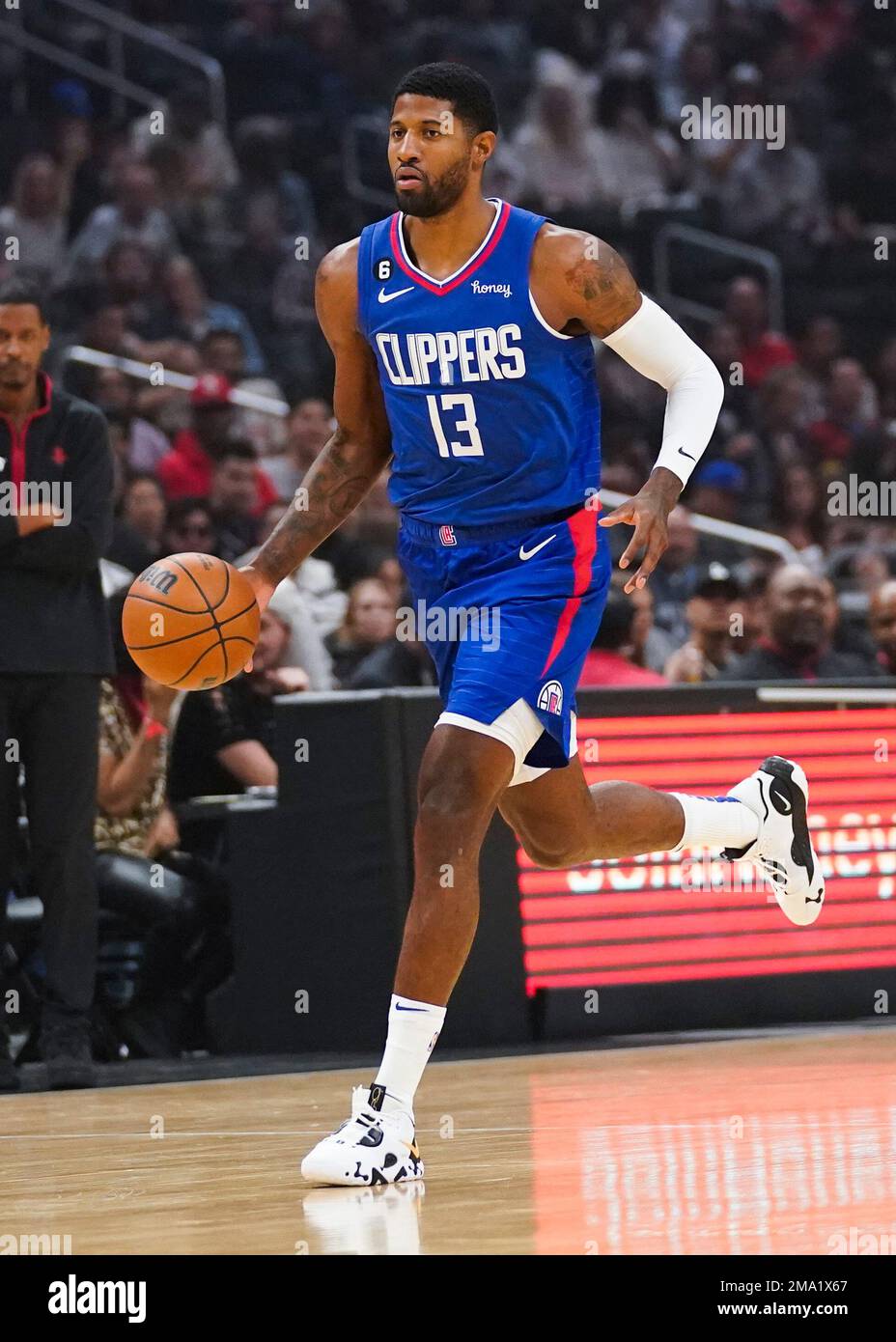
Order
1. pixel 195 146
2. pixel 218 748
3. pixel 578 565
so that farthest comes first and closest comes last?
pixel 195 146 < pixel 218 748 < pixel 578 565

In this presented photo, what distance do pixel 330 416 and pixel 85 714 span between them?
5.51 metres

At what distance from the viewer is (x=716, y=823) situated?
571cm

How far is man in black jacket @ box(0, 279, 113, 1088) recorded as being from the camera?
22.0 feet

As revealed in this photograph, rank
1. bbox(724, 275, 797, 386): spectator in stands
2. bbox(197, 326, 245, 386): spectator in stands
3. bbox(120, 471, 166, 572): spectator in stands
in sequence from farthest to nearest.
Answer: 1. bbox(724, 275, 797, 386): spectator in stands
2. bbox(197, 326, 245, 386): spectator in stands
3. bbox(120, 471, 166, 572): spectator in stands

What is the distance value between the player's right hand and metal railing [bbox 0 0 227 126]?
10.1 m

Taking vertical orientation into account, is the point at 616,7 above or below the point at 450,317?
above

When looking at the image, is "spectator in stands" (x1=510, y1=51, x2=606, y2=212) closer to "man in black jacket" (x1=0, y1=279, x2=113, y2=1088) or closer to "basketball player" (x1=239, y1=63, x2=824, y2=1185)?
"man in black jacket" (x1=0, y1=279, x2=113, y2=1088)

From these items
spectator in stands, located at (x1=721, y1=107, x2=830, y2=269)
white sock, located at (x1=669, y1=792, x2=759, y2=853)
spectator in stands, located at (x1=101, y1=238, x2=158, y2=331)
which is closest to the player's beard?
white sock, located at (x1=669, y1=792, x2=759, y2=853)

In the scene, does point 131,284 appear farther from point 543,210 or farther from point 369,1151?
point 369,1151

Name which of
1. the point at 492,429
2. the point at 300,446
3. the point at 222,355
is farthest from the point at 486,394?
the point at 222,355

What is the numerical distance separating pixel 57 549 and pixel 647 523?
281 cm
